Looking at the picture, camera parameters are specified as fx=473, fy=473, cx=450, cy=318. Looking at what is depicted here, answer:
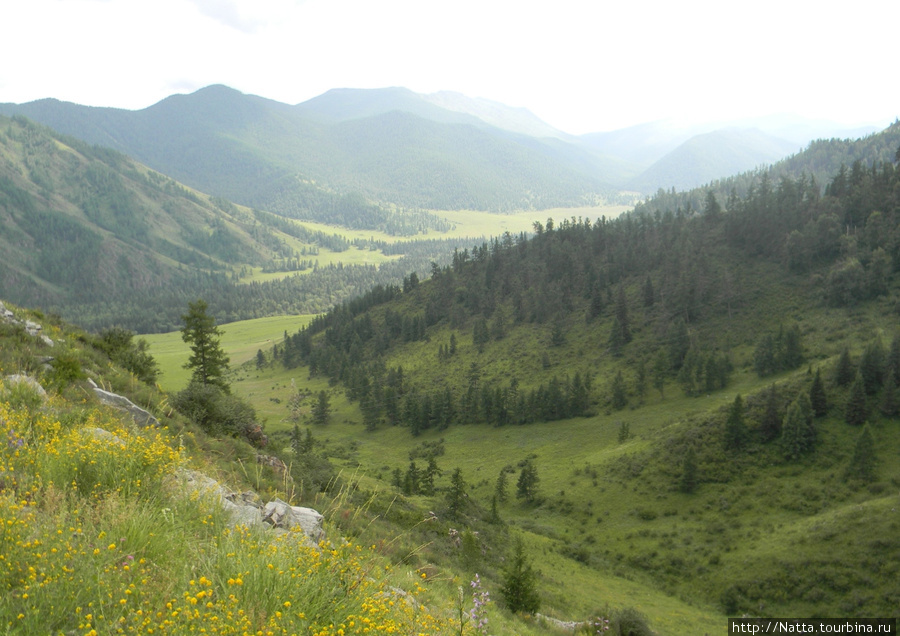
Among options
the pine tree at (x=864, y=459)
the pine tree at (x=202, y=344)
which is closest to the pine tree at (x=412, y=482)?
the pine tree at (x=202, y=344)

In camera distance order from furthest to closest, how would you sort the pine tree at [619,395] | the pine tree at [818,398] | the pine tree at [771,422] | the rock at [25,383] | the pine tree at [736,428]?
1. the pine tree at [619,395]
2. the pine tree at [818,398]
3. the pine tree at [736,428]
4. the pine tree at [771,422]
5. the rock at [25,383]

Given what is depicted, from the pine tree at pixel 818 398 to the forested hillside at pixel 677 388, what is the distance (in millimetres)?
260

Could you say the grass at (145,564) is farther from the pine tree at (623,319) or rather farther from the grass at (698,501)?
the pine tree at (623,319)

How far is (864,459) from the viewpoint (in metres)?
46.5

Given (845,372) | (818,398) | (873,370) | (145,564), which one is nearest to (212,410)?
(145,564)

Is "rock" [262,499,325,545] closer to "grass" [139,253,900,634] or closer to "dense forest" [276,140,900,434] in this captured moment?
"grass" [139,253,900,634]

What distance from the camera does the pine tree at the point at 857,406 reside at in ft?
172

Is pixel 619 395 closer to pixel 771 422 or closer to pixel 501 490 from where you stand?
pixel 771 422

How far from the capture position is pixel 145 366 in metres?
26.0

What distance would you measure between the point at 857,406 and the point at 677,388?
3464cm

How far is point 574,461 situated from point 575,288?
7449cm

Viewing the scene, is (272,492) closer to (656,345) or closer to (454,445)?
(454,445)

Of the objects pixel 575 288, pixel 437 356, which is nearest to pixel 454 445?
pixel 437 356

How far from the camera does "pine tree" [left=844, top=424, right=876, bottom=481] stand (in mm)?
46312
